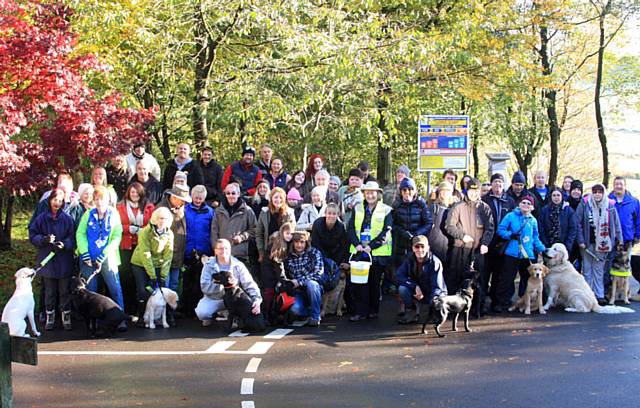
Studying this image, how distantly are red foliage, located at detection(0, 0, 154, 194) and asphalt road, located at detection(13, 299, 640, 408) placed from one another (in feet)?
9.75

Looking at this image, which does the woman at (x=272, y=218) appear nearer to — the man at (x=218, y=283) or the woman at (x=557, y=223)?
the man at (x=218, y=283)

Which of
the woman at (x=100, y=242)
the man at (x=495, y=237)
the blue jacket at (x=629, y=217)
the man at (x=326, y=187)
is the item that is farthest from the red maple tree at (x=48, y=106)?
the blue jacket at (x=629, y=217)

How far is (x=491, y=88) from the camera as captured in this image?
19.2 metres

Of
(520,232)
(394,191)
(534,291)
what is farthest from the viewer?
(394,191)

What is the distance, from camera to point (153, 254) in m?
10.1

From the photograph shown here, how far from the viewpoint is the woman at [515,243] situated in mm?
11078

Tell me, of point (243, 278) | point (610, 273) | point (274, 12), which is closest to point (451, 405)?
point (243, 278)

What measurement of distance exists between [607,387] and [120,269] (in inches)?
272

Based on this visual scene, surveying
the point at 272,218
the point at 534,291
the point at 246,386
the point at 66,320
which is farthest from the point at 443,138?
the point at 246,386

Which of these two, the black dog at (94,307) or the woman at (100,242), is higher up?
the woman at (100,242)

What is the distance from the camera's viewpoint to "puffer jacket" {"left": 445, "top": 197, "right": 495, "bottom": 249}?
10.7m

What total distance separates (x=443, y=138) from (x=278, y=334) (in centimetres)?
646

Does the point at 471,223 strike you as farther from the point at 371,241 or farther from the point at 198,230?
the point at 198,230

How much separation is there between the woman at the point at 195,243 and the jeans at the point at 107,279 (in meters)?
1.12
